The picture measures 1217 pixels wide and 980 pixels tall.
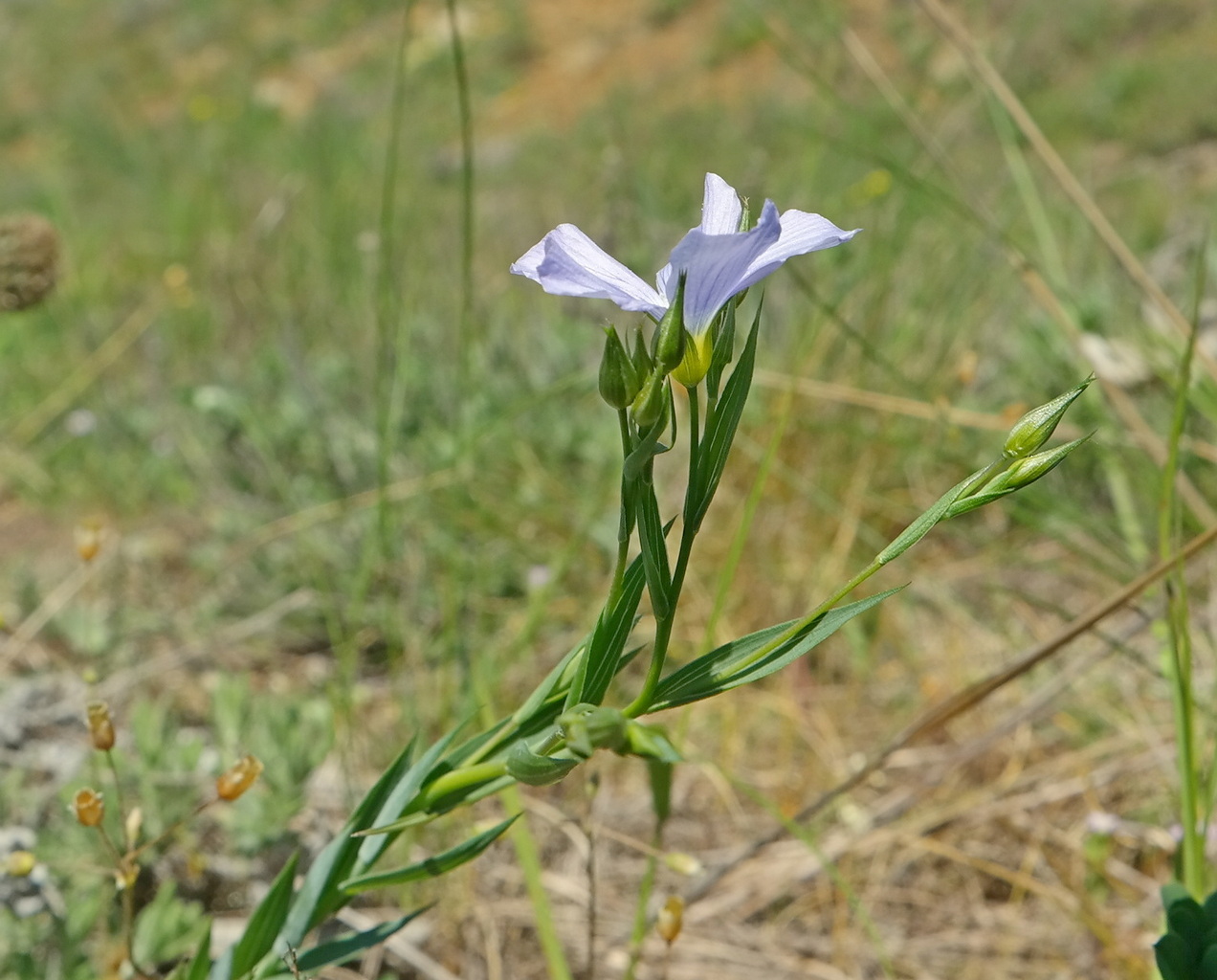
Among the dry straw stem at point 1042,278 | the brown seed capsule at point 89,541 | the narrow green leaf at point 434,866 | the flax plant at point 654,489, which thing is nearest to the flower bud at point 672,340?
the flax plant at point 654,489

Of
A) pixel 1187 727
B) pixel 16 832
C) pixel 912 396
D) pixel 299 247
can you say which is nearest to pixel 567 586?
pixel 912 396

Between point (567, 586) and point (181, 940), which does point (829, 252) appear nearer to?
point (567, 586)

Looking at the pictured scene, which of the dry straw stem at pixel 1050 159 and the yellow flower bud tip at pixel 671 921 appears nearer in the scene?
the yellow flower bud tip at pixel 671 921

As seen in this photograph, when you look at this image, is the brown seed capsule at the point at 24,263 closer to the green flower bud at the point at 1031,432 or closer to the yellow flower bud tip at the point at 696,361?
the yellow flower bud tip at the point at 696,361

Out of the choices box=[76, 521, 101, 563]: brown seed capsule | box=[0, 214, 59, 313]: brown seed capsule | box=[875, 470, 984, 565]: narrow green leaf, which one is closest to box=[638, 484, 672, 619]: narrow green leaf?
box=[875, 470, 984, 565]: narrow green leaf

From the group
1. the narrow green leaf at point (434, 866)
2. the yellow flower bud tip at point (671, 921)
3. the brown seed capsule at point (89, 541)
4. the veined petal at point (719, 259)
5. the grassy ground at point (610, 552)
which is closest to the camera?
the veined petal at point (719, 259)

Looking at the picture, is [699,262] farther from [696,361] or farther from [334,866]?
[334,866]
